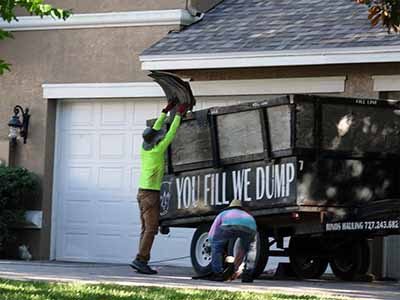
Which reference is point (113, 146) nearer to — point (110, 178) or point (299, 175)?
point (110, 178)

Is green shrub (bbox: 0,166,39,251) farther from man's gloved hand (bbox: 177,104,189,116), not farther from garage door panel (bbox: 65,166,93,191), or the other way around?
man's gloved hand (bbox: 177,104,189,116)

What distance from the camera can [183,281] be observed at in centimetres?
1508

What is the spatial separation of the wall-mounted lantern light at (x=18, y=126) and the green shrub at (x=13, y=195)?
0.57 m

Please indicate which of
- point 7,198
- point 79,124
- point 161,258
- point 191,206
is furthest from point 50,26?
point 191,206

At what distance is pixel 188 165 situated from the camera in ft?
53.8

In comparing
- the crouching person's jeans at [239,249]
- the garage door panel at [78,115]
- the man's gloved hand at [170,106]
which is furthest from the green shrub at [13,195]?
the crouching person's jeans at [239,249]

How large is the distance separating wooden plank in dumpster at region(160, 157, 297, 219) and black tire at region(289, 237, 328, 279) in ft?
3.71

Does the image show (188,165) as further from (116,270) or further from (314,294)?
(314,294)

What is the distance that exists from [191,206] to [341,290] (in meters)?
2.89

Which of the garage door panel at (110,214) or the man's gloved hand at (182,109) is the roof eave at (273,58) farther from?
the garage door panel at (110,214)

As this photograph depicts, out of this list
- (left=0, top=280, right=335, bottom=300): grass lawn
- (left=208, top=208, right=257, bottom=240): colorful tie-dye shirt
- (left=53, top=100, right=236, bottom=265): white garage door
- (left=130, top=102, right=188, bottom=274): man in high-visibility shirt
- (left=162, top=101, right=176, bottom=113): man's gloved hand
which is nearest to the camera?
(left=0, top=280, right=335, bottom=300): grass lawn

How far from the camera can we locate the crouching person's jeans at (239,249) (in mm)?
14938

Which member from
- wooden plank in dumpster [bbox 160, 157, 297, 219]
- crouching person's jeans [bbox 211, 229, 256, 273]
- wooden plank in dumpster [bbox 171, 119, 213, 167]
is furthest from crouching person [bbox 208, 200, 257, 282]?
wooden plank in dumpster [bbox 171, 119, 213, 167]

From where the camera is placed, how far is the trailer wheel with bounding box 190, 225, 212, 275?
52.9 ft
